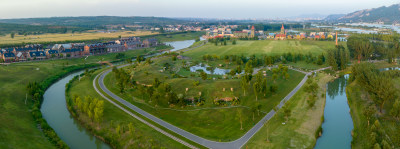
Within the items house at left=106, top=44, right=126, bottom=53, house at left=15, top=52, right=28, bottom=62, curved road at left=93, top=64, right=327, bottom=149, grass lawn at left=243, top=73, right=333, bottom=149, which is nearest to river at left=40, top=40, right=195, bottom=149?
curved road at left=93, top=64, right=327, bottom=149

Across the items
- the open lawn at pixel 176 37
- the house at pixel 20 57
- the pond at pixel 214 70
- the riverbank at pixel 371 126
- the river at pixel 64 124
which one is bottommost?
the river at pixel 64 124

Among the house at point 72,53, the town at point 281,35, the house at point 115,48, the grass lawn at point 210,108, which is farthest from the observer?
the town at point 281,35

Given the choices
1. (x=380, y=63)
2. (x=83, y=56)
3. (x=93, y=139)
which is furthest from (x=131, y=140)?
(x=380, y=63)

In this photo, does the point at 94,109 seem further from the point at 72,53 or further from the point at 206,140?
the point at 72,53

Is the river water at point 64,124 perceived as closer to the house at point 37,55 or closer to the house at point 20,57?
the house at point 37,55

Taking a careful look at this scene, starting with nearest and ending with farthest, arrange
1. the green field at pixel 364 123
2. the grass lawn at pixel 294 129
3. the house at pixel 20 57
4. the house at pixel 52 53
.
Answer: the green field at pixel 364 123, the grass lawn at pixel 294 129, the house at pixel 20 57, the house at pixel 52 53

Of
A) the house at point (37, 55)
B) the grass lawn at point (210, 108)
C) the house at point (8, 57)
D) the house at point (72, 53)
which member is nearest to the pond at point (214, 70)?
the grass lawn at point (210, 108)

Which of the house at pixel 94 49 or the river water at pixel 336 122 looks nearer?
the river water at pixel 336 122
